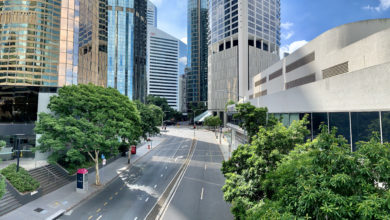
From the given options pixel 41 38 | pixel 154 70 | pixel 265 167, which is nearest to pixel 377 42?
pixel 265 167

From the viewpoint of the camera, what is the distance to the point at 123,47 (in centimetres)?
9944

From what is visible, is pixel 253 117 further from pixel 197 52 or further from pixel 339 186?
pixel 197 52

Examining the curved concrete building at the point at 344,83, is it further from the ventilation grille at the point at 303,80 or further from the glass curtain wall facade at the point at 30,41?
the glass curtain wall facade at the point at 30,41

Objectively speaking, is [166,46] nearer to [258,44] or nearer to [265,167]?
[258,44]

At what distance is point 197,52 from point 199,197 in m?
148

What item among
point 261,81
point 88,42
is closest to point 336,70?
point 261,81

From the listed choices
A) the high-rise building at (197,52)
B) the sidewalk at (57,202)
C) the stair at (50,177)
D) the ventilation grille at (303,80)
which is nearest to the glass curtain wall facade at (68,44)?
the stair at (50,177)

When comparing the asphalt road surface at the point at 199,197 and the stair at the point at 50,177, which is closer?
the asphalt road surface at the point at 199,197

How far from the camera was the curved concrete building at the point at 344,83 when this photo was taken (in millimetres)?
11906

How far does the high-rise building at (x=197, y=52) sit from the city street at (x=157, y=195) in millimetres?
126461

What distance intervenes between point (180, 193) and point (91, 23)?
2345 inches

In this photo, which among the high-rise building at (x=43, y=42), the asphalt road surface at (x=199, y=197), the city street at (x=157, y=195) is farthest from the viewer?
the high-rise building at (x=43, y=42)

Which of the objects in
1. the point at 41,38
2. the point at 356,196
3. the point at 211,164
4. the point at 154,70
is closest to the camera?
the point at 356,196

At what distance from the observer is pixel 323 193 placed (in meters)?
5.53
